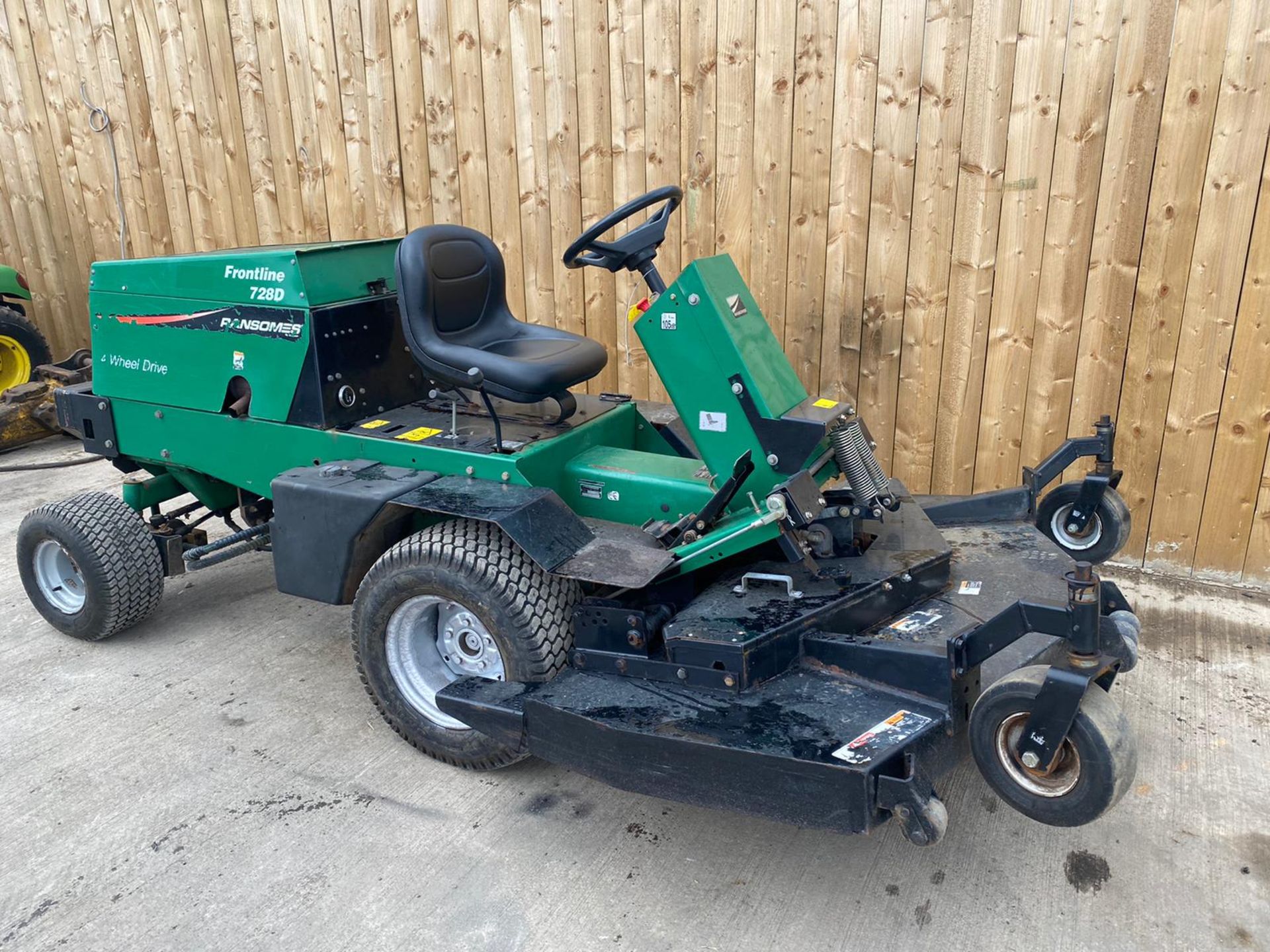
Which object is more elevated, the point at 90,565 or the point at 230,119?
the point at 230,119

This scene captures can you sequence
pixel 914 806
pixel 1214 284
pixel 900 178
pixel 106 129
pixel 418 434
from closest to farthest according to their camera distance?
pixel 914 806
pixel 418 434
pixel 1214 284
pixel 900 178
pixel 106 129

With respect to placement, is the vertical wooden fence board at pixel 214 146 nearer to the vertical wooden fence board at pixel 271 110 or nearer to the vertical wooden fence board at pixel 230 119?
the vertical wooden fence board at pixel 230 119

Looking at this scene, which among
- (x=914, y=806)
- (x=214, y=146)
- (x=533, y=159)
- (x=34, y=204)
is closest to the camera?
(x=914, y=806)

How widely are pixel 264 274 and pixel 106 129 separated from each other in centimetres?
398

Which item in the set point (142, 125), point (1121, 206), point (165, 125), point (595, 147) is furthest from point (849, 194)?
point (142, 125)

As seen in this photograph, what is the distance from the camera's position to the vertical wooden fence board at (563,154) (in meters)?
4.90

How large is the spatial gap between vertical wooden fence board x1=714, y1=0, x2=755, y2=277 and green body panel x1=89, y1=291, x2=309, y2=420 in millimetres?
2124

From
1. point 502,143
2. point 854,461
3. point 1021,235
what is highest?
point 502,143

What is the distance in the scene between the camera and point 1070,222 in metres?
4.16

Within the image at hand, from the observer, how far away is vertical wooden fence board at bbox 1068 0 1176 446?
3867 mm

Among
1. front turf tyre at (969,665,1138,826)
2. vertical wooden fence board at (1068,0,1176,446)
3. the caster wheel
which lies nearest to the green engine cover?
front turf tyre at (969,665,1138,826)

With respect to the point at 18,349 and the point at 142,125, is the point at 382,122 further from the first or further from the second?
the point at 18,349

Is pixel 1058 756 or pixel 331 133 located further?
pixel 331 133

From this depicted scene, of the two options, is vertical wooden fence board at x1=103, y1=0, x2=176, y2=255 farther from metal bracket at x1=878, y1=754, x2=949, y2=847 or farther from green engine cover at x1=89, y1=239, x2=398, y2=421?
metal bracket at x1=878, y1=754, x2=949, y2=847
